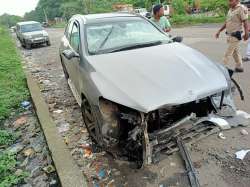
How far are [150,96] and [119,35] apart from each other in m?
1.86

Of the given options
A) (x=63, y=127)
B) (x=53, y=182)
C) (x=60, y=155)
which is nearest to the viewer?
(x=53, y=182)

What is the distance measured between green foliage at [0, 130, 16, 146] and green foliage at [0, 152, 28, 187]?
442 millimetres

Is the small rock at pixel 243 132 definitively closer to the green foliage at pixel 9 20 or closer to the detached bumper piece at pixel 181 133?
the detached bumper piece at pixel 181 133

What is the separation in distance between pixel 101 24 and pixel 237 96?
9.38 ft

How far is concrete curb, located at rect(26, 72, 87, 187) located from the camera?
336 cm

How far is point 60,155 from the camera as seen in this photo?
12.8 feet

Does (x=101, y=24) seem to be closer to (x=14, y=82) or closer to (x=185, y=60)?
(x=185, y=60)

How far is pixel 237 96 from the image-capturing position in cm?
521

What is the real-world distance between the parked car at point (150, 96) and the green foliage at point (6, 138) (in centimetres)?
157

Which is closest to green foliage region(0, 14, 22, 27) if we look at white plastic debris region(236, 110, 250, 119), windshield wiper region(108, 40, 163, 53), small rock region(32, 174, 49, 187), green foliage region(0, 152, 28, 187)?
green foliage region(0, 152, 28, 187)

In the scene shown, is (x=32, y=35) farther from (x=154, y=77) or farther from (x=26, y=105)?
(x=154, y=77)

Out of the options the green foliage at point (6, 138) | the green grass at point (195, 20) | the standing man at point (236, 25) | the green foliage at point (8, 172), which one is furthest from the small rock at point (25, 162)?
the green grass at point (195, 20)

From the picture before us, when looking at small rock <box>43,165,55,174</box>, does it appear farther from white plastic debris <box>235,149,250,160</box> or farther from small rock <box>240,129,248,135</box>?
small rock <box>240,129,248,135</box>

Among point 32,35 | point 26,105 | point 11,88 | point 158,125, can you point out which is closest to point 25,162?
point 158,125
